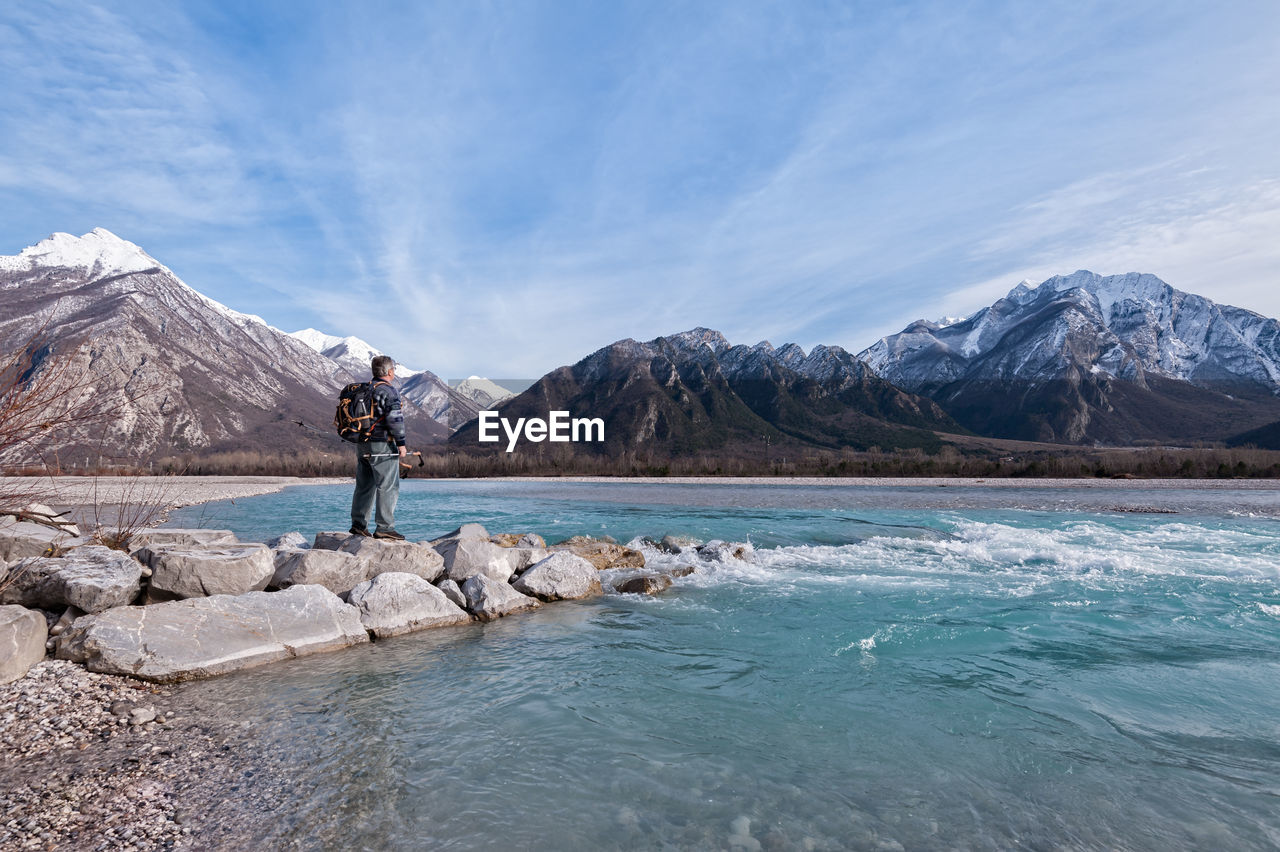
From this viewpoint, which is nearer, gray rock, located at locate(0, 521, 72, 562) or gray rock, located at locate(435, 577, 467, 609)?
gray rock, located at locate(0, 521, 72, 562)

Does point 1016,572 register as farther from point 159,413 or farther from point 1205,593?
point 159,413

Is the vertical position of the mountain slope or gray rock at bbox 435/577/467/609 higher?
the mountain slope

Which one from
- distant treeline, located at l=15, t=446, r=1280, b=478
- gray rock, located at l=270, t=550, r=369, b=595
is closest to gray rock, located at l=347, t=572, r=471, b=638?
gray rock, located at l=270, t=550, r=369, b=595

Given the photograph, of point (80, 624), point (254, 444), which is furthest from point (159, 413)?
point (80, 624)

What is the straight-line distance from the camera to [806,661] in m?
7.48

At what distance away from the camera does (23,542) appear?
717 cm

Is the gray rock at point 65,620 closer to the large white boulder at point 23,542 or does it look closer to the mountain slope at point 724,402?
the large white boulder at point 23,542

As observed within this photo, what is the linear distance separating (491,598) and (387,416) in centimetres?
327

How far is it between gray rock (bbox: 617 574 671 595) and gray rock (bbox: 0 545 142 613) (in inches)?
293

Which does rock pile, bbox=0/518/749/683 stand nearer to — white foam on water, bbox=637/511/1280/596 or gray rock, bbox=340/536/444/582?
gray rock, bbox=340/536/444/582

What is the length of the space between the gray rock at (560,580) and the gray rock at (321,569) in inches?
106

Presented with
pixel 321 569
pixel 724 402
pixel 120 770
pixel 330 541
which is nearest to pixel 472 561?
pixel 330 541

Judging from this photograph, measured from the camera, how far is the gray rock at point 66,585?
6.62 m

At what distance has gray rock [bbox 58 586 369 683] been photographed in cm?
600
